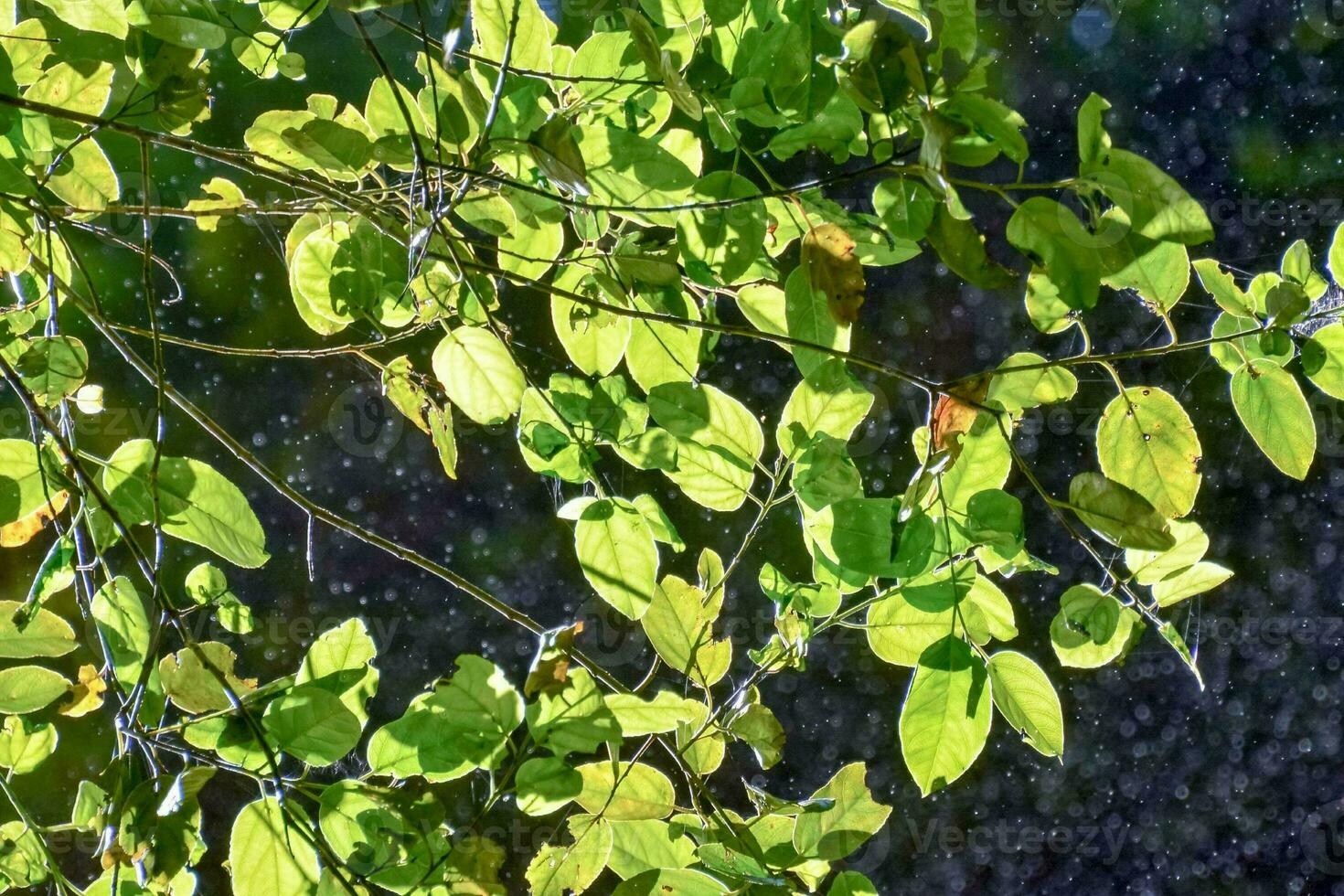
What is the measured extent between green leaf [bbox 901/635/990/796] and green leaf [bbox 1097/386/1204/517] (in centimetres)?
10

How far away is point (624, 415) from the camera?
0.43 m

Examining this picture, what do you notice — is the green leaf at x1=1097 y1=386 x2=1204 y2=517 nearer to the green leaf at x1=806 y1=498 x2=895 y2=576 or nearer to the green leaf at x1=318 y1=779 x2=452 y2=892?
the green leaf at x1=806 y1=498 x2=895 y2=576

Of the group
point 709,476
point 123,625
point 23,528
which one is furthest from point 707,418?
point 23,528

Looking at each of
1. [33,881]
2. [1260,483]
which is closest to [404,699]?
[33,881]

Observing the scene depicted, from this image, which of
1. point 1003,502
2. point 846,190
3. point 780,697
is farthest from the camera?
point 780,697

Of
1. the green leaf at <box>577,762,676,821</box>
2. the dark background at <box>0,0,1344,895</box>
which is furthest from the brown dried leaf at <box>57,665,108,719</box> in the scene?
the dark background at <box>0,0,1344,895</box>

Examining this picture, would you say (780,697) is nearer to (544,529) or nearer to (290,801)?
(544,529)

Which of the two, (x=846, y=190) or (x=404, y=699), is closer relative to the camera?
(x=846, y=190)

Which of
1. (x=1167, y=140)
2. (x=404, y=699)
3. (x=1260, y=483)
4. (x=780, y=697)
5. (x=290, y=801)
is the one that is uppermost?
(x=290, y=801)

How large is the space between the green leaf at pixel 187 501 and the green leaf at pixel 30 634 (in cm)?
6

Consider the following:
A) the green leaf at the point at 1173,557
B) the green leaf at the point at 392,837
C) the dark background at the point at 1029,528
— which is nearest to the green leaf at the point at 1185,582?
the green leaf at the point at 1173,557

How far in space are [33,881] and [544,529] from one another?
1.23 m

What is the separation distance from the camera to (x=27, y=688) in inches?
16.8

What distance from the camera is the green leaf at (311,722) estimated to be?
35cm
